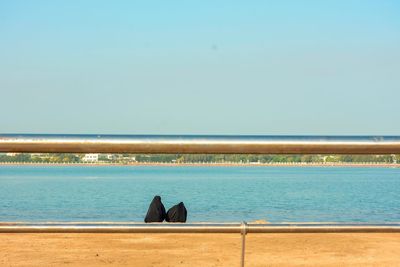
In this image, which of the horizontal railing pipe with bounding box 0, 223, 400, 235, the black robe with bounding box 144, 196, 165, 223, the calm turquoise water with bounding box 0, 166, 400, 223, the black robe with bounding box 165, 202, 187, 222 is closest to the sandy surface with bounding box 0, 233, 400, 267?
the calm turquoise water with bounding box 0, 166, 400, 223

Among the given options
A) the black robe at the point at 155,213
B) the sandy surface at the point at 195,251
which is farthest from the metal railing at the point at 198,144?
the black robe at the point at 155,213

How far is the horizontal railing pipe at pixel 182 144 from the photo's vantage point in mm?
2049

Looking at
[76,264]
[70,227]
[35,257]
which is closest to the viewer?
[70,227]

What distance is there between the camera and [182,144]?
2.07 meters

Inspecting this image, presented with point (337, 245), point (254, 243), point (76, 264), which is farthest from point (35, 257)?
point (337, 245)

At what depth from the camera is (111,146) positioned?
2045 millimetres

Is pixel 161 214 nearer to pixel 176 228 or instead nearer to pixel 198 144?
pixel 176 228

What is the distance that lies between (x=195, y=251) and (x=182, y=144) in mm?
9613

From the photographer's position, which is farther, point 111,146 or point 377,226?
point 377,226

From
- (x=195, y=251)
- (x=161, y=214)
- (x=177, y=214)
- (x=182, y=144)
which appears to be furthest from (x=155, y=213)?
(x=182, y=144)

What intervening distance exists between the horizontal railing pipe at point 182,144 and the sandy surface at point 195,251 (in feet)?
24.5

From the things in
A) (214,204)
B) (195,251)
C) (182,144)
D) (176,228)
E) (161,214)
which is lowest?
(214,204)

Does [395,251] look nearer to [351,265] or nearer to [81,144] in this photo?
[351,265]

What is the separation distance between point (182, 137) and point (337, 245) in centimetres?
1138
